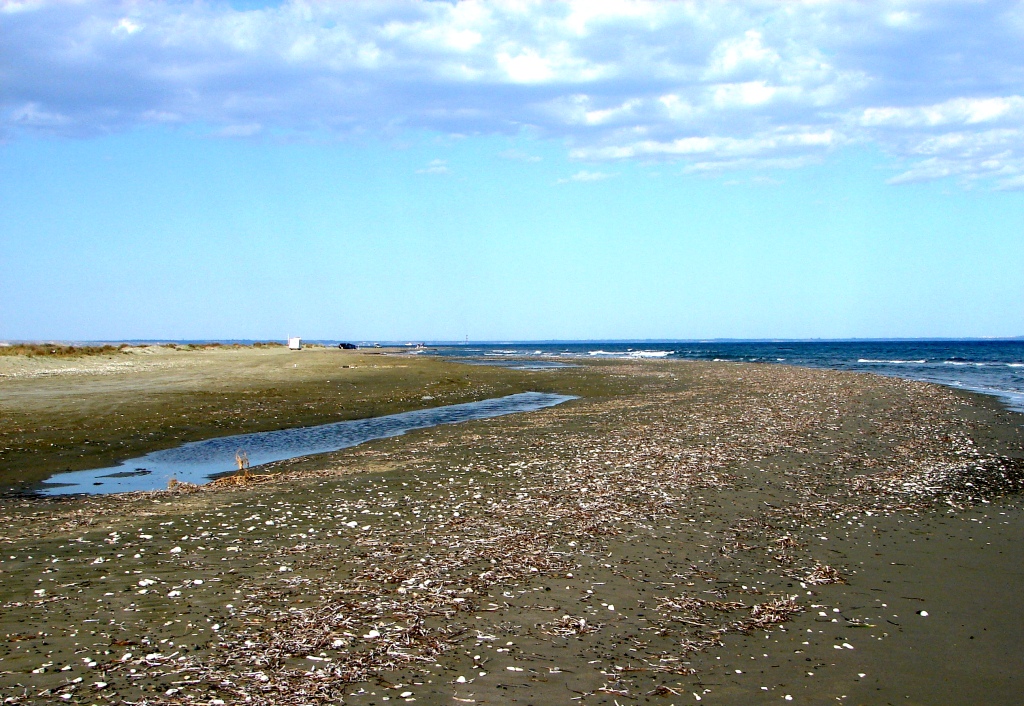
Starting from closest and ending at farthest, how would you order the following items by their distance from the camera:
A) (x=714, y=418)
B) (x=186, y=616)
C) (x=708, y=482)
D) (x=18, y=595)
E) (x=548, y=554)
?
(x=186, y=616) < (x=18, y=595) < (x=548, y=554) < (x=708, y=482) < (x=714, y=418)

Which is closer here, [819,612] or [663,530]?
[819,612]

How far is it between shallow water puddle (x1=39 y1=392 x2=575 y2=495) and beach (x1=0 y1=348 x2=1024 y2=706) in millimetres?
1300

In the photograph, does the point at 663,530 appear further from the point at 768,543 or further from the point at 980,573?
the point at 980,573

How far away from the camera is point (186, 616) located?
1007 cm

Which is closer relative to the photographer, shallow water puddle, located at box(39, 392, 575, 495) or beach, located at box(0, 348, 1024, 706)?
beach, located at box(0, 348, 1024, 706)

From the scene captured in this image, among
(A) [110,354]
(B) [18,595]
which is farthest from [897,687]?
(A) [110,354]

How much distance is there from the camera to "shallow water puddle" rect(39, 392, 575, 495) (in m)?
20.2

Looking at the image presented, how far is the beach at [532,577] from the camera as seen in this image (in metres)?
8.59

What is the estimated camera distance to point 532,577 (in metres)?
11.9

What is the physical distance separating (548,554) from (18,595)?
27.3 feet

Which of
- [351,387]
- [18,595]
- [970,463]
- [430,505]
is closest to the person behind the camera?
[18,595]

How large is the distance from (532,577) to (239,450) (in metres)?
17.1

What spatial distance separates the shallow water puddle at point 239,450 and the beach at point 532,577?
51.2 inches

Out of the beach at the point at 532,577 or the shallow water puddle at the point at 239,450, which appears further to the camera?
the shallow water puddle at the point at 239,450
